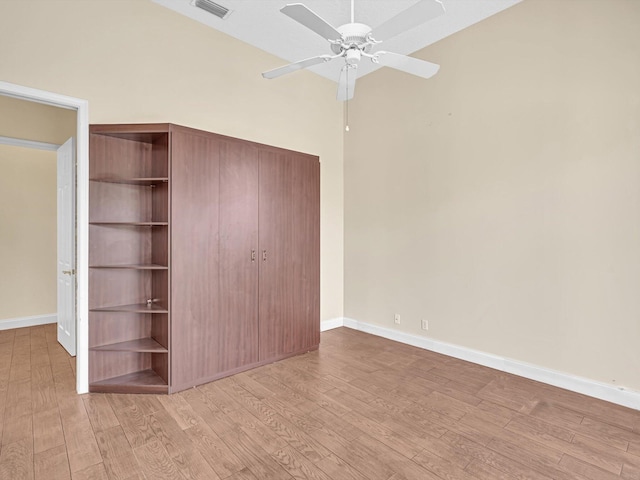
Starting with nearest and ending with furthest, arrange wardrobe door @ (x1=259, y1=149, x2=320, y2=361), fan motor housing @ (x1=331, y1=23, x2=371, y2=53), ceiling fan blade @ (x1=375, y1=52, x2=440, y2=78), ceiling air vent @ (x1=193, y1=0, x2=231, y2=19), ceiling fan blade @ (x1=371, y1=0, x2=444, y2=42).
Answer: ceiling fan blade @ (x1=371, y1=0, x2=444, y2=42) → fan motor housing @ (x1=331, y1=23, x2=371, y2=53) → ceiling fan blade @ (x1=375, y1=52, x2=440, y2=78) → ceiling air vent @ (x1=193, y1=0, x2=231, y2=19) → wardrobe door @ (x1=259, y1=149, x2=320, y2=361)

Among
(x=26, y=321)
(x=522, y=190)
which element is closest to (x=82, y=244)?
(x=26, y=321)

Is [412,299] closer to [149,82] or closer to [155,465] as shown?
[155,465]

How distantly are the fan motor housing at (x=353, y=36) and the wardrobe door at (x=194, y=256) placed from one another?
1.52 m

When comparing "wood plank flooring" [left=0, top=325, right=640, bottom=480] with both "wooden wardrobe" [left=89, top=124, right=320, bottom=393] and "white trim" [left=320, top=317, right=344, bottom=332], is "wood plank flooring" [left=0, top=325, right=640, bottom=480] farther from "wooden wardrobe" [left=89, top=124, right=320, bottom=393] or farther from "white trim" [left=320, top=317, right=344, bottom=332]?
"white trim" [left=320, top=317, right=344, bottom=332]

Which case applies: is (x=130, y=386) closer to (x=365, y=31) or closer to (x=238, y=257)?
(x=238, y=257)

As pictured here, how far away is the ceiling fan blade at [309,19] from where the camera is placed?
1.76 metres

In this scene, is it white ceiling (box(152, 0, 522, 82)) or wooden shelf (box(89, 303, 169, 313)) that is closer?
wooden shelf (box(89, 303, 169, 313))

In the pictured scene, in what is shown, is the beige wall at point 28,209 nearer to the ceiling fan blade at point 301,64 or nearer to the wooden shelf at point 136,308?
the wooden shelf at point 136,308

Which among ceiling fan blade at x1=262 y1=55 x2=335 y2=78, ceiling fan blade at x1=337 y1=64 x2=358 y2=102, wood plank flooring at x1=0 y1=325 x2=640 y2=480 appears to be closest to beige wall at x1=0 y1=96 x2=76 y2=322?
wood plank flooring at x1=0 y1=325 x2=640 y2=480

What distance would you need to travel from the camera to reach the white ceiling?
314 cm

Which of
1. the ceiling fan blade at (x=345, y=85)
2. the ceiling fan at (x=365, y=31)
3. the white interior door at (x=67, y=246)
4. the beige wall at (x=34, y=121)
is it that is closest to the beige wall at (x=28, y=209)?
the beige wall at (x=34, y=121)

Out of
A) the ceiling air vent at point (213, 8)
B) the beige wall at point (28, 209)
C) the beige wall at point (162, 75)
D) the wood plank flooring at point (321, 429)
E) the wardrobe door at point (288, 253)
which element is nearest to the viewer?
the wood plank flooring at point (321, 429)

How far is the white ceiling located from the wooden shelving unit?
1.52 m

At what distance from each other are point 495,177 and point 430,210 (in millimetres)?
775
